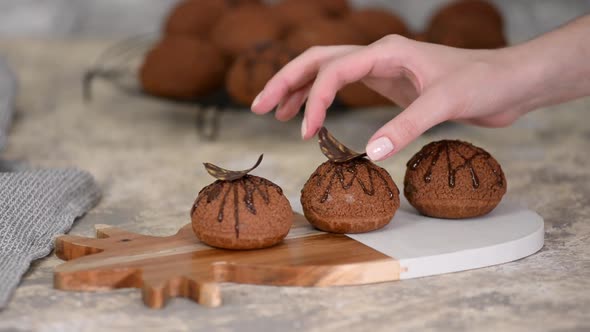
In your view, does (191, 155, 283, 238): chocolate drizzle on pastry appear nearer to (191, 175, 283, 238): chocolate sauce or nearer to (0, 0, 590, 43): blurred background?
(191, 175, 283, 238): chocolate sauce

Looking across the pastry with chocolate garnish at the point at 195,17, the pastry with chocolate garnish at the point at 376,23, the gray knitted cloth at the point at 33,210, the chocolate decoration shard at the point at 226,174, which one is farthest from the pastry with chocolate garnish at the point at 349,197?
the pastry with chocolate garnish at the point at 195,17

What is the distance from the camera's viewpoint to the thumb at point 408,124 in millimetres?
1199

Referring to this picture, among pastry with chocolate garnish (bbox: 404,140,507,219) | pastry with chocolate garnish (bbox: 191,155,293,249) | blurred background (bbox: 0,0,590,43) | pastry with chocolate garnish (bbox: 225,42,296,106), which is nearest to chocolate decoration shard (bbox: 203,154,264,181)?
pastry with chocolate garnish (bbox: 191,155,293,249)

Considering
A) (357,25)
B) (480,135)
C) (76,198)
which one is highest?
(357,25)

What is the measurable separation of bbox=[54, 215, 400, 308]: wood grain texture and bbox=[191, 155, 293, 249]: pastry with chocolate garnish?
0.7 inches

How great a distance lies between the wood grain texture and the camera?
41.4 inches

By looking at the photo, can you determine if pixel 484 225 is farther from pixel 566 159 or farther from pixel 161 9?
pixel 161 9

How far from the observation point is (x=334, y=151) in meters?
1.26

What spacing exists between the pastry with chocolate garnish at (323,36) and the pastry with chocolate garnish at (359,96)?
10 centimetres

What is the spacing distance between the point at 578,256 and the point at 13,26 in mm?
2927

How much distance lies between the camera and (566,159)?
1.88 meters

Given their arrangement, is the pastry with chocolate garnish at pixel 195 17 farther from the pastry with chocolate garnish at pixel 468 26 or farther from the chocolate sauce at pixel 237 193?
the chocolate sauce at pixel 237 193

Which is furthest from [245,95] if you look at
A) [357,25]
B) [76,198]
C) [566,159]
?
[566,159]

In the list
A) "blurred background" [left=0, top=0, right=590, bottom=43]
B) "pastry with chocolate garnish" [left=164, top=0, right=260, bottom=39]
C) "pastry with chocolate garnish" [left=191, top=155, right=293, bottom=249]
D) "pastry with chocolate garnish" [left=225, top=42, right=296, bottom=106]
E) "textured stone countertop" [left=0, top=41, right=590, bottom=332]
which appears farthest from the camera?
"blurred background" [left=0, top=0, right=590, bottom=43]
